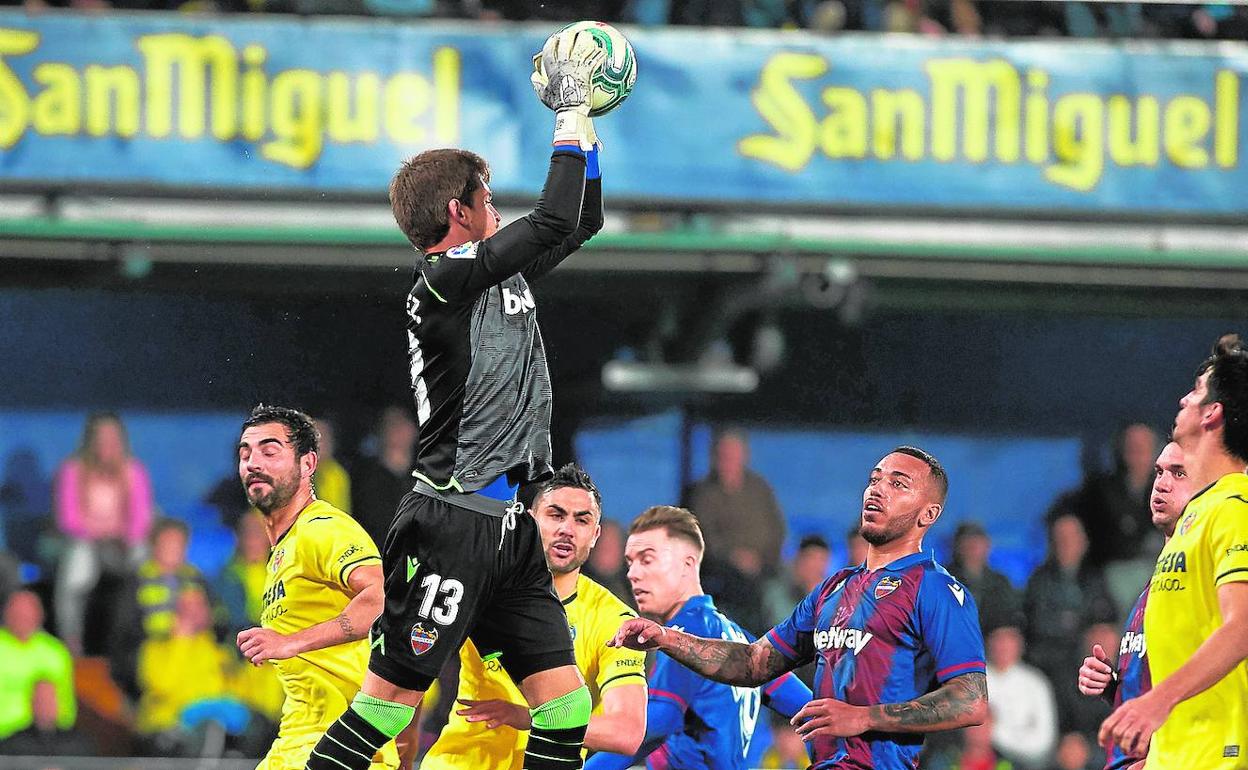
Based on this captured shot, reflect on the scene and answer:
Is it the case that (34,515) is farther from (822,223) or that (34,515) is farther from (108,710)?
(822,223)

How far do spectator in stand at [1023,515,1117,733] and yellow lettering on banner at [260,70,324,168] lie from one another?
6015 mm

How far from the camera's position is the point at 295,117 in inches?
493

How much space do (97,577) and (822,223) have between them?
5806 millimetres

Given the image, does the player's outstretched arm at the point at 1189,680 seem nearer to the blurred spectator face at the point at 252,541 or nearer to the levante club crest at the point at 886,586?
the levante club crest at the point at 886,586

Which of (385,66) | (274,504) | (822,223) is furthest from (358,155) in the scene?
(274,504)

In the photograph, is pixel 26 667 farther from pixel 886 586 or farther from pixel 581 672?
pixel 886 586

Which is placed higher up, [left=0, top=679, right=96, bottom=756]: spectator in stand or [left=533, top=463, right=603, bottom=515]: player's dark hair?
[left=533, top=463, right=603, bottom=515]: player's dark hair

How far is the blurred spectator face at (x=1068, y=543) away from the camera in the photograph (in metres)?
13.5

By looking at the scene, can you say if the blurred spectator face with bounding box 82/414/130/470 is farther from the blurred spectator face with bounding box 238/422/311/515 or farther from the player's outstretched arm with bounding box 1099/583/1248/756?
the player's outstretched arm with bounding box 1099/583/1248/756

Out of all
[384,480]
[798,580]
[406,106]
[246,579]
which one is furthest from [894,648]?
[246,579]

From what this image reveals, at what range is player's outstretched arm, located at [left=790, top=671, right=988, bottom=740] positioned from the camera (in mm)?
5418

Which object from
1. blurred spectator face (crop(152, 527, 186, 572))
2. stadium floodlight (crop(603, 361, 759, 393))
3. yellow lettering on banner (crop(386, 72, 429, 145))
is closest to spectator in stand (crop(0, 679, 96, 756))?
blurred spectator face (crop(152, 527, 186, 572))

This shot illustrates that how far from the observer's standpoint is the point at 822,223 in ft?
44.6

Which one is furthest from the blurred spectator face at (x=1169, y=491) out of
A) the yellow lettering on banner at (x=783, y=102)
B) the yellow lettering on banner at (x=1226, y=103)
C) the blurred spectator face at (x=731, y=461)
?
the yellow lettering on banner at (x=1226, y=103)
